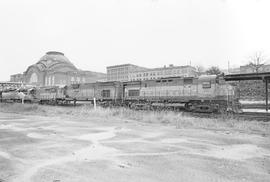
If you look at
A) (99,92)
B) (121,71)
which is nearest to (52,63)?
(121,71)

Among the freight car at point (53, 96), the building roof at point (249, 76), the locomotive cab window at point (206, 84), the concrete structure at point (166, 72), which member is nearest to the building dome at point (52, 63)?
the concrete structure at point (166, 72)

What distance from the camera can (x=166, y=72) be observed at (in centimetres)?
9538

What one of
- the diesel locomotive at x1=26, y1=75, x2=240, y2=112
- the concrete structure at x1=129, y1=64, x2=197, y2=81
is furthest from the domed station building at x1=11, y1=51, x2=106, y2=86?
the diesel locomotive at x1=26, y1=75, x2=240, y2=112

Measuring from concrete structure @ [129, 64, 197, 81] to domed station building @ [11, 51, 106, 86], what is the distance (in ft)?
77.7

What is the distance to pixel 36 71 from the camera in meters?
98.1

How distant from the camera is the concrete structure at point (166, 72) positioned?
287ft

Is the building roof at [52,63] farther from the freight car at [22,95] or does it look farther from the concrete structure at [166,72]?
the freight car at [22,95]

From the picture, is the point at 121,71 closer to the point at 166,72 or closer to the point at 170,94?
the point at 166,72

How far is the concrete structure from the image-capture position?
8762cm

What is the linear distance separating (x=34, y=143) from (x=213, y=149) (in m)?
5.10

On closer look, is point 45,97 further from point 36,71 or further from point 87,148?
point 36,71

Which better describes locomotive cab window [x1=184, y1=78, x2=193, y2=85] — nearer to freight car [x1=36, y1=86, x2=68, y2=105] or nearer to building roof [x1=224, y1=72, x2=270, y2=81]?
building roof [x1=224, y1=72, x2=270, y2=81]

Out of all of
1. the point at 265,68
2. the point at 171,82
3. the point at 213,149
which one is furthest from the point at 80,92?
the point at 265,68

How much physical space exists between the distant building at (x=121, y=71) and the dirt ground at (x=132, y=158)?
106 m
